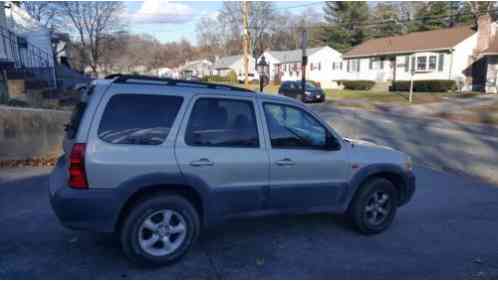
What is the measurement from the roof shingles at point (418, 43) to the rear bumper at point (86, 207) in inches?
1358

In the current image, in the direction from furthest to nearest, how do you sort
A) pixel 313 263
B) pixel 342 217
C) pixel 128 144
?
pixel 342 217 < pixel 313 263 < pixel 128 144

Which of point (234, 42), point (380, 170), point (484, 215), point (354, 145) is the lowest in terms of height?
point (484, 215)

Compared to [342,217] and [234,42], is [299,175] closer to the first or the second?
[342,217]

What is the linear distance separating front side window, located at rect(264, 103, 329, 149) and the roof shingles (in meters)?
32.5

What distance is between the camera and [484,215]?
5.49 meters

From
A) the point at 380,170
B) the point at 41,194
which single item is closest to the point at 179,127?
the point at 380,170

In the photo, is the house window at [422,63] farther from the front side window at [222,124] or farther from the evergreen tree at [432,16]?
the front side window at [222,124]

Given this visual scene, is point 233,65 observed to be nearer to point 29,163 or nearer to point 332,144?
point 29,163

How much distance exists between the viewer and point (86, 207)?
11.3 ft

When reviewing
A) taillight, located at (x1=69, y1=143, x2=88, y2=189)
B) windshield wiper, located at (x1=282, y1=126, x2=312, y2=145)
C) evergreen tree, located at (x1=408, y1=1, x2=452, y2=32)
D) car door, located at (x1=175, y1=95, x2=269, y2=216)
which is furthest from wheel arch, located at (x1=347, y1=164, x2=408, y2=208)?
evergreen tree, located at (x1=408, y1=1, x2=452, y2=32)

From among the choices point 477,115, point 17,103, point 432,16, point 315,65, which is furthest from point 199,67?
point 17,103

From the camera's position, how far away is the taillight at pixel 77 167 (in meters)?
3.38

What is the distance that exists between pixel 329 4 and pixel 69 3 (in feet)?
123

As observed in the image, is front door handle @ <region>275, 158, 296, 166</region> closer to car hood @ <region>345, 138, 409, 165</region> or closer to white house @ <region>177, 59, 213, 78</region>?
car hood @ <region>345, 138, 409, 165</region>
